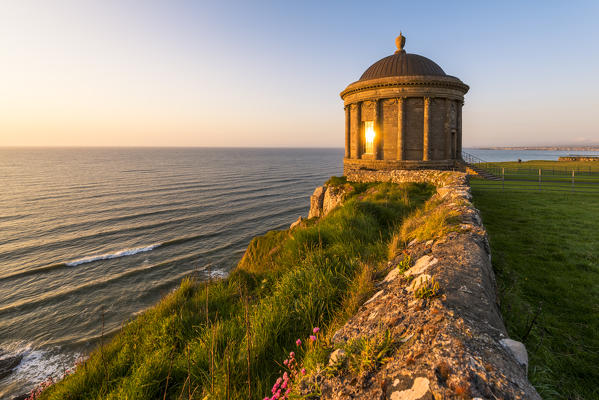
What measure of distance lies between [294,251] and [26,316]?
606 inches

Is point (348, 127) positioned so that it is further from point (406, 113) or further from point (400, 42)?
point (400, 42)

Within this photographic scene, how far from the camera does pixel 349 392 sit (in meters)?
1.80

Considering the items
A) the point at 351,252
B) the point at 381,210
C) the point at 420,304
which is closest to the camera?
the point at 420,304

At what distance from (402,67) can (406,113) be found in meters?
3.99

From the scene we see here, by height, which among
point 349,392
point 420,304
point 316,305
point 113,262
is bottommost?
point 113,262

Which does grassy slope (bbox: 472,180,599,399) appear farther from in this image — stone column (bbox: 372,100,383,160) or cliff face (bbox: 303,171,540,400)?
stone column (bbox: 372,100,383,160)

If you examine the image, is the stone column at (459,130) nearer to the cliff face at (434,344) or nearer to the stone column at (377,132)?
the stone column at (377,132)

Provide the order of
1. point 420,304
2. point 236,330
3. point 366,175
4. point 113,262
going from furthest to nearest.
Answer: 1. point 366,175
2. point 113,262
3. point 236,330
4. point 420,304

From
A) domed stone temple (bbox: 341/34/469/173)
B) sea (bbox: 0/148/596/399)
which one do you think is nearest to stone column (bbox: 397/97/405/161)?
domed stone temple (bbox: 341/34/469/173)

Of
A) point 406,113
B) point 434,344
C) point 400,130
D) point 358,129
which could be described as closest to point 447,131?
point 406,113

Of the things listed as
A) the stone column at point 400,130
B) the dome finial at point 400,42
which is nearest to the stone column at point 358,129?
the stone column at point 400,130

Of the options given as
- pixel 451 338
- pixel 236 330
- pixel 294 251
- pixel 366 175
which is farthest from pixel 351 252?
pixel 366 175

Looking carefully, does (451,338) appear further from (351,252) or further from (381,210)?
(381,210)

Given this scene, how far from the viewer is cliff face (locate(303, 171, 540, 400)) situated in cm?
152
